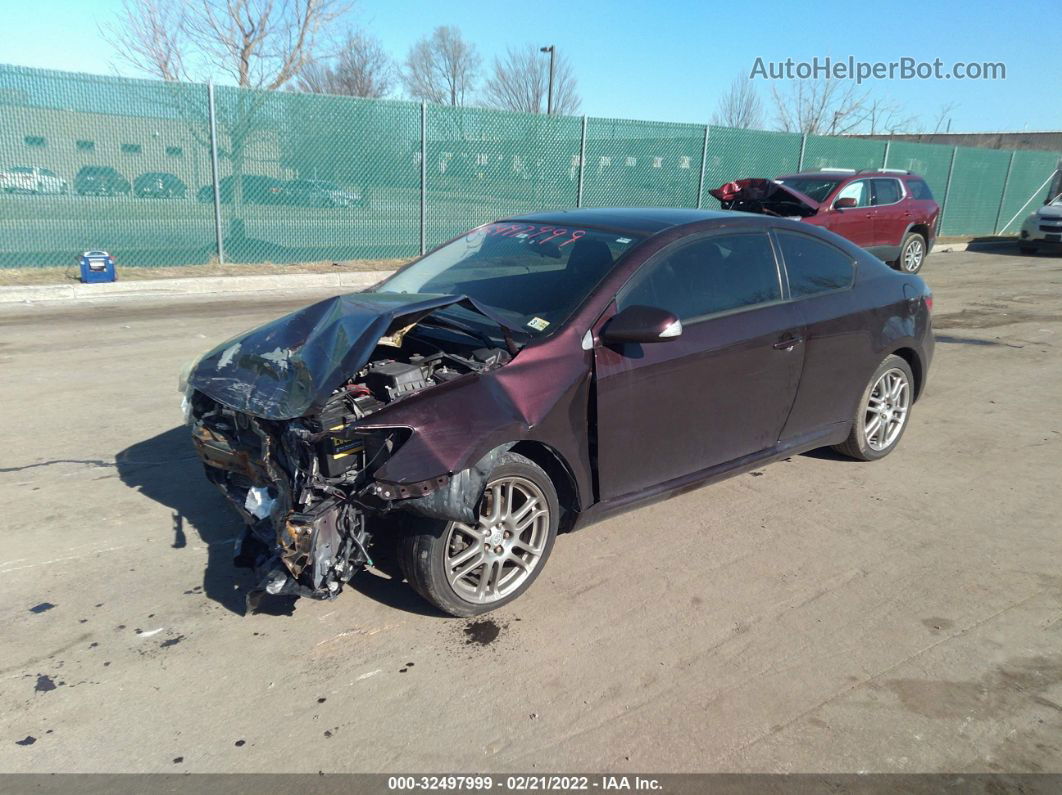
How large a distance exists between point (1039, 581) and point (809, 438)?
1.40 metres

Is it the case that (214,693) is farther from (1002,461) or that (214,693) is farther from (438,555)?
(1002,461)

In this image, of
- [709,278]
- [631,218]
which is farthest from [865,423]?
[631,218]

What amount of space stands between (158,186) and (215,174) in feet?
2.97

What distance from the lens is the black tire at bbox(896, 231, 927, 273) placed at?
15305 millimetres

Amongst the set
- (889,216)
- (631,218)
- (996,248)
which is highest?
(631,218)

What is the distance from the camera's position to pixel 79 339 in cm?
874

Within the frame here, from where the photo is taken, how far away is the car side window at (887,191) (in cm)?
1444

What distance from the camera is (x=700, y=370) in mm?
4129

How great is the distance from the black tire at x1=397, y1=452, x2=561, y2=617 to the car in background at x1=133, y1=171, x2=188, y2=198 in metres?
11.9

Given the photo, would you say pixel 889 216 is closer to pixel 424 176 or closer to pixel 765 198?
pixel 765 198

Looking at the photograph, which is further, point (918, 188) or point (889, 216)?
point (918, 188)

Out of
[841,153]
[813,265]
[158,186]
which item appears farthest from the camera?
[841,153]

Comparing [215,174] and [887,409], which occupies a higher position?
[215,174]

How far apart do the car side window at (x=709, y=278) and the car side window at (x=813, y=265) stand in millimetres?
156
